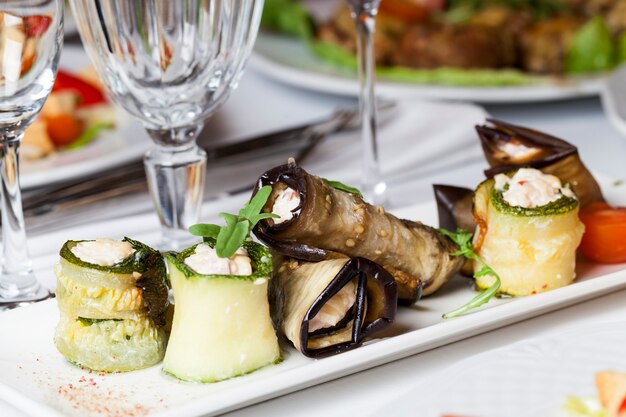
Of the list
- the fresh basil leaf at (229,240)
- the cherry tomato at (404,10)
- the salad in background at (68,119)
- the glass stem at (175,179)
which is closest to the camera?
the fresh basil leaf at (229,240)

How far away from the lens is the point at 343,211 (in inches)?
50.4

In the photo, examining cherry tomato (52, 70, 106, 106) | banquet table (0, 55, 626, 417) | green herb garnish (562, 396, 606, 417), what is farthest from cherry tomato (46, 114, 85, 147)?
green herb garnish (562, 396, 606, 417)

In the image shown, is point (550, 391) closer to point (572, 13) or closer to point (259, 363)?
point (259, 363)

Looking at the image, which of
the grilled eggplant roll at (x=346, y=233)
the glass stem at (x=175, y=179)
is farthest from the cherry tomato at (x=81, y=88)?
the grilled eggplant roll at (x=346, y=233)

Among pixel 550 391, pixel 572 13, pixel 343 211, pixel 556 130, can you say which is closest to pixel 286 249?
pixel 343 211

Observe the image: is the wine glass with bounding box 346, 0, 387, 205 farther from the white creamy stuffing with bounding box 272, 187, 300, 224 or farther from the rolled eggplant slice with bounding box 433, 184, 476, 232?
the white creamy stuffing with bounding box 272, 187, 300, 224

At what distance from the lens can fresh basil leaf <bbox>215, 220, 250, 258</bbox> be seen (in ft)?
3.79

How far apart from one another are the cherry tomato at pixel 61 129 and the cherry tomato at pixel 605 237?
1.16 meters

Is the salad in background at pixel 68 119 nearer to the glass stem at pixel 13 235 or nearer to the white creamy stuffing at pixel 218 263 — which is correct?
the glass stem at pixel 13 235

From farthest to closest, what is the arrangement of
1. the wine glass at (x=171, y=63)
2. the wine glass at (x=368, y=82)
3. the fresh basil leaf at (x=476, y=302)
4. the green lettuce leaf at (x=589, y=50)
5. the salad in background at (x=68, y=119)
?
the green lettuce leaf at (x=589, y=50)
the salad in background at (x=68, y=119)
the wine glass at (x=368, y=82)
the wine glass at (x=171, y=63)
the fresh basil leaf at (x=476, y=302)

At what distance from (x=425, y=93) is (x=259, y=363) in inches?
55.5

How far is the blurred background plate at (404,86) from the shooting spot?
7.90 feet

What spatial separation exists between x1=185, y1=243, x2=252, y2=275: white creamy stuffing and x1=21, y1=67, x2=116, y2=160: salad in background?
0.98 meters

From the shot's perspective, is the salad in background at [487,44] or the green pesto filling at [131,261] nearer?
the green pesto filling at [131,261]
